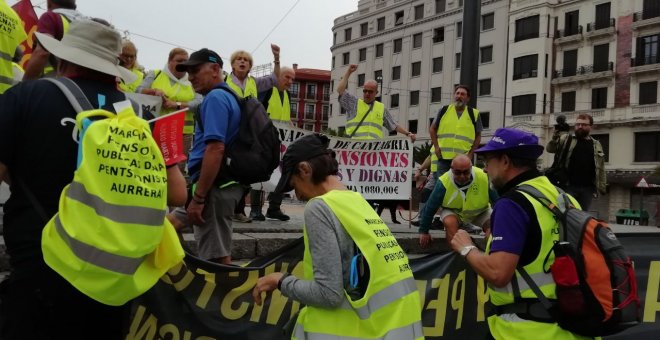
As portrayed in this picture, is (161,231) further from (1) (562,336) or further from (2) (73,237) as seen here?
(1) (562,336)

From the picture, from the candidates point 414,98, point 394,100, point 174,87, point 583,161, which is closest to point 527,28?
point 414,98

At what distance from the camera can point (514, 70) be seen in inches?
1804

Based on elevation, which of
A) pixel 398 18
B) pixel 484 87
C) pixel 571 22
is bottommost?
pixel 484 87

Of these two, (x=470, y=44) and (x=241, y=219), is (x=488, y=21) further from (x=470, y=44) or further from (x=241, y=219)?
(x=241, y=219)

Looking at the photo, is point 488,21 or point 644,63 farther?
point 488,21

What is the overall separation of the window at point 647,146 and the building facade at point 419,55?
9.90 m

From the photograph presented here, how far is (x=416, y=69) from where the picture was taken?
53.7 m

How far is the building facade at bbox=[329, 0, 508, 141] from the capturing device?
47625 millimetres

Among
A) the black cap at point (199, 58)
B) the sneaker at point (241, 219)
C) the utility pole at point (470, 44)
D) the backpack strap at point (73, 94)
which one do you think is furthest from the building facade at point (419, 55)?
the backpack strap at point (73, 94)

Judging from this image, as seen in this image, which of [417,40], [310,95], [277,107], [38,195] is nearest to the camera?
[38,195]

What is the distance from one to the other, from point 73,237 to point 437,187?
4.75 m

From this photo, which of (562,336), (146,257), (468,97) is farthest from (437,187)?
(146,257)

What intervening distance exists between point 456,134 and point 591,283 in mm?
5088

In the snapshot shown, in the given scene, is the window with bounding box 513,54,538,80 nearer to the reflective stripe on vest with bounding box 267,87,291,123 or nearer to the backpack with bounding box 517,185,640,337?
the reflective stripe on vest with bounding box 267,87,291,123
